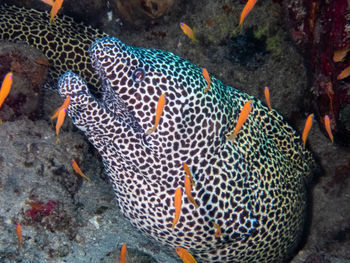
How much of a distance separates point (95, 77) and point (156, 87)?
200 cm

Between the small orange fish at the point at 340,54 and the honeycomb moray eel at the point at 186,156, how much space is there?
130cm

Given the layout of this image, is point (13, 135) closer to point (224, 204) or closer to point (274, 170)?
Result: point (224, 204)

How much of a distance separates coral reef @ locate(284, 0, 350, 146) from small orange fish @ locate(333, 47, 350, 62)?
3 cm

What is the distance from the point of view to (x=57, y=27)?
189 inches

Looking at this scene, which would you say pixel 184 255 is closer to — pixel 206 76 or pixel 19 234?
pixel 19 234

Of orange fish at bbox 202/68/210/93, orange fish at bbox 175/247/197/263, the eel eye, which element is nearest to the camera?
orange fish at bbox 175/247/197/263

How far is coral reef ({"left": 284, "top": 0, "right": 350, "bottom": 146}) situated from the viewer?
126 inches

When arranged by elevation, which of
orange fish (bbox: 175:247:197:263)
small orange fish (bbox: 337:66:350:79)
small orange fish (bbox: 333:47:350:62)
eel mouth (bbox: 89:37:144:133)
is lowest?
orange fish (bbox: 175:247:197:263)

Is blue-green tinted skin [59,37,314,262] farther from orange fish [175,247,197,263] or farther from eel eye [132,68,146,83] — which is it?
orange fish [175,247,197,263]

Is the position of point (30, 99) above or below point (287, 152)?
below

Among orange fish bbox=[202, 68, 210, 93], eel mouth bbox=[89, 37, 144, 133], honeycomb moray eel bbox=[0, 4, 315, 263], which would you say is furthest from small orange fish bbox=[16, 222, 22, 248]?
orange fish bbox=[202, 68, 210, 93]

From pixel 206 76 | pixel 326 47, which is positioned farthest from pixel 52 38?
pixel 326 47

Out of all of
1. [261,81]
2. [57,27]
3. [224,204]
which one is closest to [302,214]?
[224,204]

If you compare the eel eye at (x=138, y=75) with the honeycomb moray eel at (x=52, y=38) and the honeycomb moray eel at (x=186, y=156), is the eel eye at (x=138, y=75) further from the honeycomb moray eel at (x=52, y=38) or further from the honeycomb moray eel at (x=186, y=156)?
the honeycomb moray eel at (x=52, y=38)
